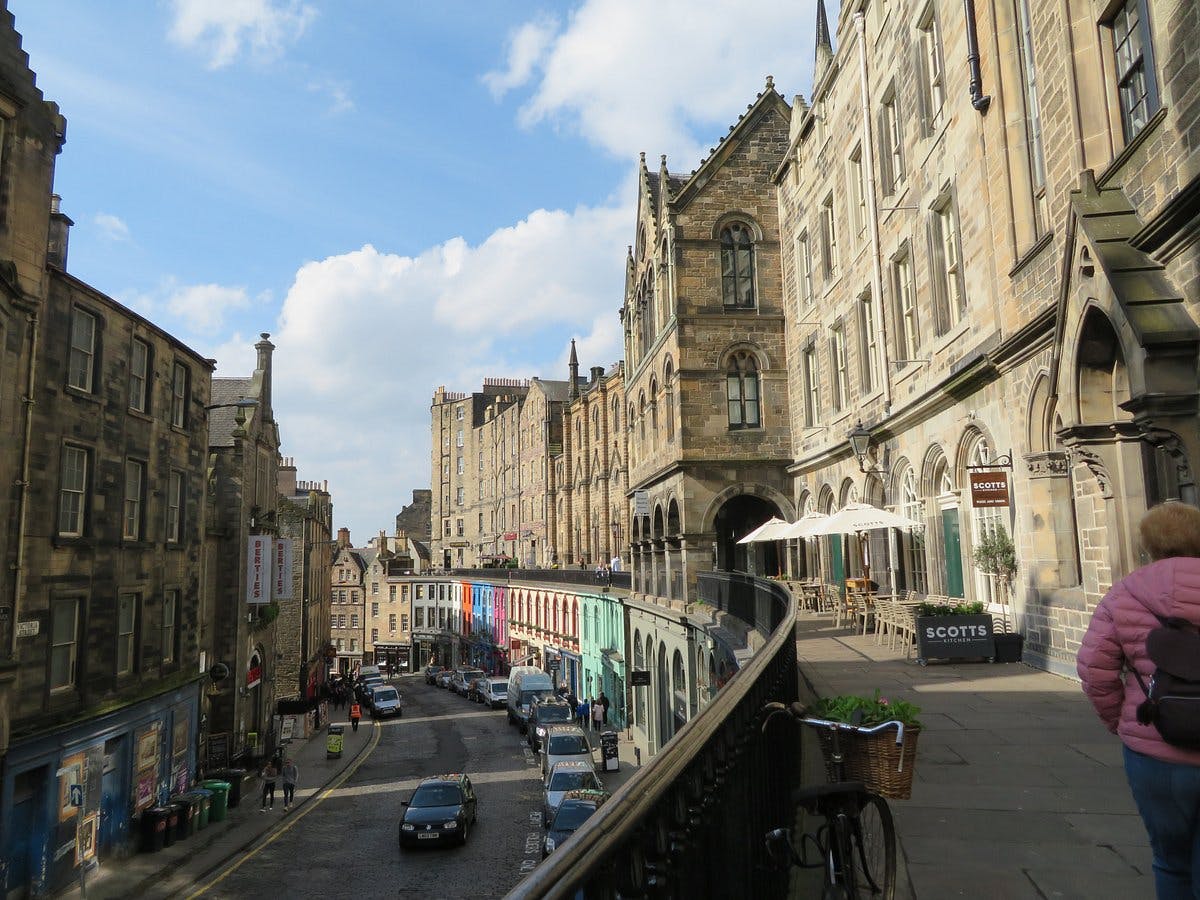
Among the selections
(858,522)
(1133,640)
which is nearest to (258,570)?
(858,522)

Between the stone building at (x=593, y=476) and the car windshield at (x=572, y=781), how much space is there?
26878 mm

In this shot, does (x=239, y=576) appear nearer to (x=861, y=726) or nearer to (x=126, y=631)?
(x=126, y=631)

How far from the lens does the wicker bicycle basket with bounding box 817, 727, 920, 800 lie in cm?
490

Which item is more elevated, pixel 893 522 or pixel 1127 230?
pixel 1127 230

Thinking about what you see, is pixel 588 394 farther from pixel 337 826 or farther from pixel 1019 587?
pixel 1019 587

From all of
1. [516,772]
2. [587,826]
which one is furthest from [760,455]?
[587,826]

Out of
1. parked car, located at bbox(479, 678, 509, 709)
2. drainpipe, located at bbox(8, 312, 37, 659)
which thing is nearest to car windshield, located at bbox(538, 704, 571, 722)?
parked car, located at bbox(479, 678, 509, 709)

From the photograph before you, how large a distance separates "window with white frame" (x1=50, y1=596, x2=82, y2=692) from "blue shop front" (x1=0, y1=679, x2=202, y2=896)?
104 cm

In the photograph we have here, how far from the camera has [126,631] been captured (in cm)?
2189

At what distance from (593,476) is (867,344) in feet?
119

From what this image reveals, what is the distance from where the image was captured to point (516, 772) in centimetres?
3025

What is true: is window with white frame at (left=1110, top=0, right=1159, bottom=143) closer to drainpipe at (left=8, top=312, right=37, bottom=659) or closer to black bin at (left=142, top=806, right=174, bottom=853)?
drainpipe at (left=8, top=312, right=37, bottom=659)

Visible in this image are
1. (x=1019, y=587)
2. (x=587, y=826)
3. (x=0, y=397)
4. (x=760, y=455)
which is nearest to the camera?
(x=587, y=826)

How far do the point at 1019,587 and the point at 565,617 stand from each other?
37217 millimetres
